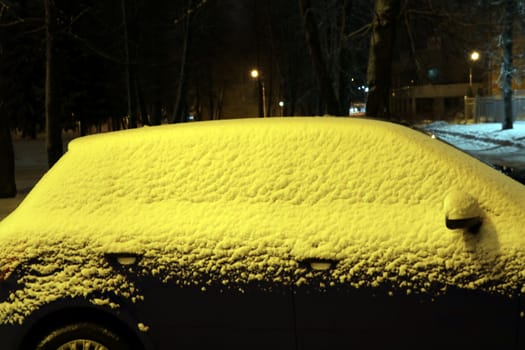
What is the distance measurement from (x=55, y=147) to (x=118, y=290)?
29.4 feet

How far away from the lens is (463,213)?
114 inches

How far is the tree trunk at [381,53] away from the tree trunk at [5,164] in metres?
7.76

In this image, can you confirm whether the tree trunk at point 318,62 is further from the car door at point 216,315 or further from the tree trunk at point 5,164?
the car door at point 216,315

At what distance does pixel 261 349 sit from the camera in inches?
123

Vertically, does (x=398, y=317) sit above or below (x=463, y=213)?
below

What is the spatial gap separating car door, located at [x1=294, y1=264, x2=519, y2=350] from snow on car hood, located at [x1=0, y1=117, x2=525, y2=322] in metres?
0.05

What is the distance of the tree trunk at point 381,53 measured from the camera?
1263 centimetres

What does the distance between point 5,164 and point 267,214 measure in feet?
33.6

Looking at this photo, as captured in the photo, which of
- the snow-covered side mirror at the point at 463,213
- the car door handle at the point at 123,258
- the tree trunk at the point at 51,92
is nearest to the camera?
the snow-covered side mirror at the point at 463,213

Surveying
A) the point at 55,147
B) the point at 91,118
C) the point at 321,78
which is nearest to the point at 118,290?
the point at 55,147

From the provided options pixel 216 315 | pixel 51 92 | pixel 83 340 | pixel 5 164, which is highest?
pixel 51 92

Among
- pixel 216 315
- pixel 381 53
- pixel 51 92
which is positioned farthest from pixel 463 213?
pixel 381 53

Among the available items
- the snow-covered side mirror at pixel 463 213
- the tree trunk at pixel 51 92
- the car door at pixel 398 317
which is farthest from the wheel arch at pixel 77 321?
the tree trunk at pixel 51 92

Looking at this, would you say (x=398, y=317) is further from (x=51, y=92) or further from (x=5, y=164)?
(x=5, y=164)
